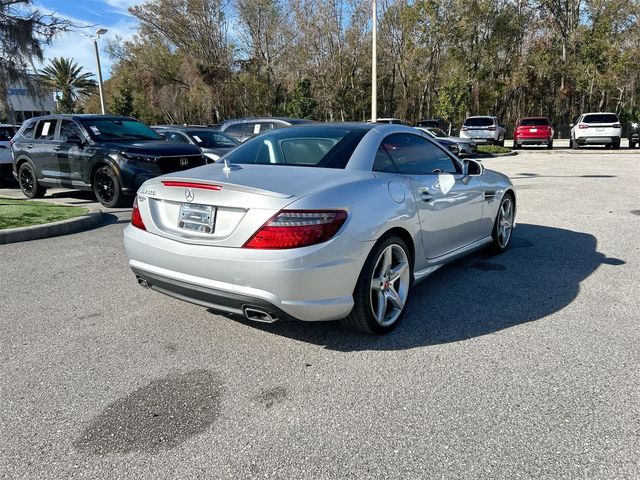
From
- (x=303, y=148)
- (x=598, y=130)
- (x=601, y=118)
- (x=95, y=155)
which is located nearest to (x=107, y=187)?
(x=95, y=155)

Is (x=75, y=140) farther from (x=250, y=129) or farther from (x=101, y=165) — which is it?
(x=250, y=129)

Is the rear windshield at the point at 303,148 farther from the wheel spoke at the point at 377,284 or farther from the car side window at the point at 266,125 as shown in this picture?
the car side window at the point at 266,125

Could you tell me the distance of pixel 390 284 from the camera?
3.57 metres

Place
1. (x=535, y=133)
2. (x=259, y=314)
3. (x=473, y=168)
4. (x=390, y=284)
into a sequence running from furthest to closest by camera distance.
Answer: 1. (x=535, y=133)
2. (x=473, y=168)
3. (x=390, y=284)
4. (x=259, y=314)

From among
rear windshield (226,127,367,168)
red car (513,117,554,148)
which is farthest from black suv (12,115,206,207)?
red car (513,117,554,148)

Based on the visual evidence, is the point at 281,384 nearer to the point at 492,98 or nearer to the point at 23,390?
the point at 23,390

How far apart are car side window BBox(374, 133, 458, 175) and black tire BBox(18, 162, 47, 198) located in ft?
29.3

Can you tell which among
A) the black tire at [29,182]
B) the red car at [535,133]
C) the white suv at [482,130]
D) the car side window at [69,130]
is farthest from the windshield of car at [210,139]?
the red car at [535,133]

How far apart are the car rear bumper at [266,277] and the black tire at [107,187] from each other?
6067mm

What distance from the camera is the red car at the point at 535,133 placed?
25.4 metres

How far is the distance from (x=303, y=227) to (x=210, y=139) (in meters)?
10.6

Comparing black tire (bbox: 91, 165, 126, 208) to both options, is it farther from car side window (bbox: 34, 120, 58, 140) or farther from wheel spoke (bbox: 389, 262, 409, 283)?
wheel spoke (bbox: 389, 262, 409, 283)

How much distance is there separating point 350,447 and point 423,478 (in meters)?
0.37

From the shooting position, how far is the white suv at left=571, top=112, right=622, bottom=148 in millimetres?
23634
